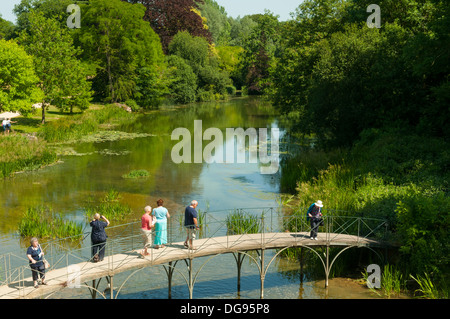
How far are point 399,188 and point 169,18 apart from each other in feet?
248

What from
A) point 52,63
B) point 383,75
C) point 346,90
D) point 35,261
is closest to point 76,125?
point 52,63

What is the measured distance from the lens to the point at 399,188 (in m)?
22.5

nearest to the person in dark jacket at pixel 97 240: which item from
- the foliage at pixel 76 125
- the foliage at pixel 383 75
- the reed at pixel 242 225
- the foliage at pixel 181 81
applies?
the reed at pixel 242 225

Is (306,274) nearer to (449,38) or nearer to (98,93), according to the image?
(449,38)

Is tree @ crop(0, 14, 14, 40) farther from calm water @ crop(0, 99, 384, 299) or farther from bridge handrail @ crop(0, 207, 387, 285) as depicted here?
bridge handrail @ crop(0, 207, 387, 285)

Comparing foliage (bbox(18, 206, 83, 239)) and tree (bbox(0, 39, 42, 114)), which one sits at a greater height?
tree (bbox(0, 39, 42, 114))

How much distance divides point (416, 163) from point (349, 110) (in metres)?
10.4

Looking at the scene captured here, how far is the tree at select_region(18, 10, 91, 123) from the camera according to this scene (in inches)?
1984

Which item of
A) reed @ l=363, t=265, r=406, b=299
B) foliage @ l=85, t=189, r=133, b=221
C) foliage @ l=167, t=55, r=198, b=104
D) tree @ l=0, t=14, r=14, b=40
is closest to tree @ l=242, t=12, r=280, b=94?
foliage @ l=167, t=55, r=198, b=104

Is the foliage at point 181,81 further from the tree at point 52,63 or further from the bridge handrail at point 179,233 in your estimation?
the bridge handrail at point 179,233

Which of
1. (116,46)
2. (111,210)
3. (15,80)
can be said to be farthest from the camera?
(116,46)

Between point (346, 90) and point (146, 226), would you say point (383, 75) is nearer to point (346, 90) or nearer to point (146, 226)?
point (346, 90)

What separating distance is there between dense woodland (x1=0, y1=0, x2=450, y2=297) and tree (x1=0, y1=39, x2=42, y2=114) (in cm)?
10

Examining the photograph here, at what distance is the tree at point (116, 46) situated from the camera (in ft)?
209
